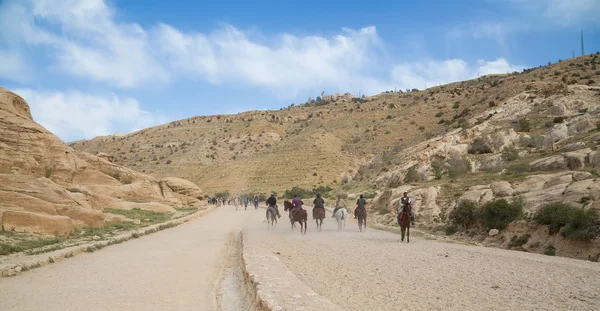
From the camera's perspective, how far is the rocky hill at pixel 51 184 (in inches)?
651

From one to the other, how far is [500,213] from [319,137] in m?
62.1

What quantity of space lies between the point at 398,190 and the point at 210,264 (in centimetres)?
1811

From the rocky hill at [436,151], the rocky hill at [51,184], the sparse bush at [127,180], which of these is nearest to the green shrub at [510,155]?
the rocky hill at [436,151]

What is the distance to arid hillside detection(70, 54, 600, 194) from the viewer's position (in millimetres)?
57750

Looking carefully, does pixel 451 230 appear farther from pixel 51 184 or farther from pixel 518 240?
pixel 51 184

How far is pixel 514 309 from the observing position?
6.48 meters

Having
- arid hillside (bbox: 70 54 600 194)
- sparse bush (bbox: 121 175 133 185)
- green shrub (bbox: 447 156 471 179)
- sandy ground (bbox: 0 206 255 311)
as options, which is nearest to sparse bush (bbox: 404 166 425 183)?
green shrub (bbox: 447 156 471 179)

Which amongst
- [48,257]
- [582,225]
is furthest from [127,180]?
[582,225]

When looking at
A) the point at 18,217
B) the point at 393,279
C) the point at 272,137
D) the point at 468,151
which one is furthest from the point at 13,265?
the point at 272,137

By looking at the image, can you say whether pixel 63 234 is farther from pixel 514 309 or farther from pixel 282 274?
pixel 514 309

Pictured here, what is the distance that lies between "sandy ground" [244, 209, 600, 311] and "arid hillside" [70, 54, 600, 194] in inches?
1129

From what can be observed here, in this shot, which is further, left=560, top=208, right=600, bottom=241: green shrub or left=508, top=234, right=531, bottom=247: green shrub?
left=508, top=234, right=531, bottom=247: green shrub

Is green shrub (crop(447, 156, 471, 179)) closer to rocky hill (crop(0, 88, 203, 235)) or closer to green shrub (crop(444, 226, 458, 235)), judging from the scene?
green shrub (crop(444, 226, 458, 235))

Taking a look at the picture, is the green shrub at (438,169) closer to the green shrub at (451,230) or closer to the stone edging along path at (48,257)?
the green shrub at (451,230)
